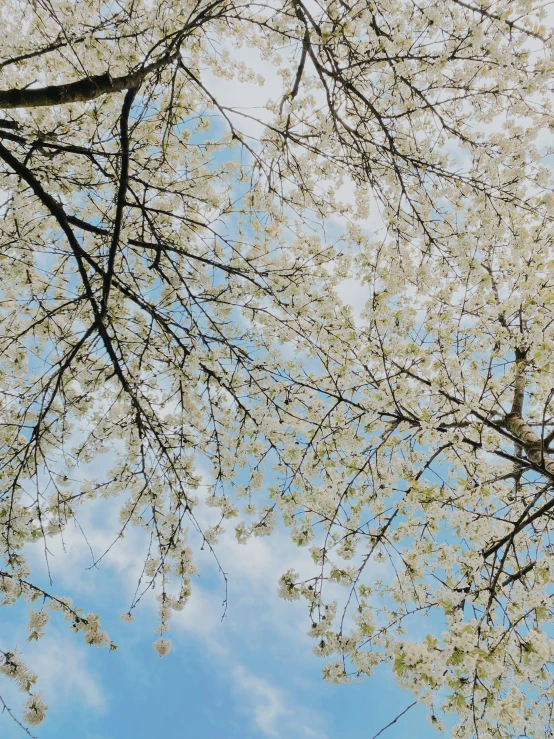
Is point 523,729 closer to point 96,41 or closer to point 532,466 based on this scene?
point 532,466

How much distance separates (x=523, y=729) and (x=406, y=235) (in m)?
4.66

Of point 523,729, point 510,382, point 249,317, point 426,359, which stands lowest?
point 523,729

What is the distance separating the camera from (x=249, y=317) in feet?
17.7

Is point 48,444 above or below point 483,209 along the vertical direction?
below

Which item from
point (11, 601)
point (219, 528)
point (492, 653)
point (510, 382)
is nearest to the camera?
point (492, 653)

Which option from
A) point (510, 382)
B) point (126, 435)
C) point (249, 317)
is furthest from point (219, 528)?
point (510, 382)

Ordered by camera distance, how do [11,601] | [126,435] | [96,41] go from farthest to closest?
1. [126,435]
2. [11,601]
3. [96,41]

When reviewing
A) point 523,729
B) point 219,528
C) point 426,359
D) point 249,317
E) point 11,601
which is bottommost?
point 11,601

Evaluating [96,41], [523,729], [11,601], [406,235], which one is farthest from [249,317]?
[523,729]

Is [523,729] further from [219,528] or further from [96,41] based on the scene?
[96,41]

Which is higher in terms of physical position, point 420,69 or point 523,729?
point 420,69

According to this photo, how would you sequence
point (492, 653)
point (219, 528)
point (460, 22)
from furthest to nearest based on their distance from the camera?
point (219, 528) < point (460, 22) < point (492, 653)

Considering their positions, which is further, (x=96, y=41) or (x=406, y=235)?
(x=406, y=235)

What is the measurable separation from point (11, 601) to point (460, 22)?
6.92 metres
